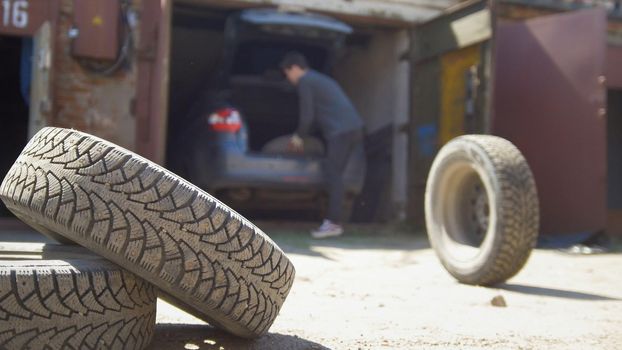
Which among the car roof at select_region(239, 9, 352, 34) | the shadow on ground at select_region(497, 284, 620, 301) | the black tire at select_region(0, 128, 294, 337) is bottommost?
the shadow on ground at select_region(497, 284, 620, 301)

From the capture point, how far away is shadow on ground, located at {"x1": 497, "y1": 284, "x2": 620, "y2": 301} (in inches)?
152

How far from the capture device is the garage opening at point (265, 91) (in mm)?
7102

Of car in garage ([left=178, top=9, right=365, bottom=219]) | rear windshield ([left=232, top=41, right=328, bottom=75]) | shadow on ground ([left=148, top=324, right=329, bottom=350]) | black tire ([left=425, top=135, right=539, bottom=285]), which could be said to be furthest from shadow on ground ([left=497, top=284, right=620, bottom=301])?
rear windshield ([left=232, top=41, right=328, bottom=75])

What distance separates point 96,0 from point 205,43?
342 cm

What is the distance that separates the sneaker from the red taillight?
126cm

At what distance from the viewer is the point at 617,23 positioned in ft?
30.0

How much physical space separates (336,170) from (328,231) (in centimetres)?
60

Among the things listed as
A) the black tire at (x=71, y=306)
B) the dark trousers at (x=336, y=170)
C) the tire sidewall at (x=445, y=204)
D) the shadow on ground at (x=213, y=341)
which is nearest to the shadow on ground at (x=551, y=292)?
the tire sidewall at (x=445, y=204)

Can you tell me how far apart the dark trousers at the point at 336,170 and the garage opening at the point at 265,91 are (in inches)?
7.5

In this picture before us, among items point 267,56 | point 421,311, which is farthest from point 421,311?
point 267,56

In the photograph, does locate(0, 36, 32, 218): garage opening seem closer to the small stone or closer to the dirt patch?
the dirt patch

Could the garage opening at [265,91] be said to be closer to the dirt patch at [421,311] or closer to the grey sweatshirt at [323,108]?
the grey sweatshirt at [323,108]

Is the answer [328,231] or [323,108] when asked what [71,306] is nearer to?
[328,231]

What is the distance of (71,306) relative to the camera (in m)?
2.11
